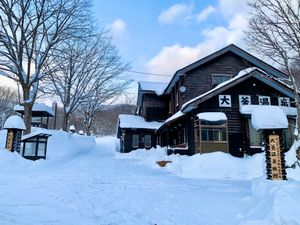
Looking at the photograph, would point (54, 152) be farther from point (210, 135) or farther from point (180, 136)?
point (210, 135)

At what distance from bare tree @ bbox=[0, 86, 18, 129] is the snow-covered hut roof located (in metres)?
39.3

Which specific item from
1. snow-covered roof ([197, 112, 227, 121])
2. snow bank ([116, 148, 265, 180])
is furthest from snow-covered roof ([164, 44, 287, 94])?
snow bank ([116, 148, 265, 180])

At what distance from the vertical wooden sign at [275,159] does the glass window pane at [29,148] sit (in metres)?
14.9

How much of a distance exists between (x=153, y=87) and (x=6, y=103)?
103ft

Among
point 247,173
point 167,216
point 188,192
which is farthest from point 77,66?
point 167,216

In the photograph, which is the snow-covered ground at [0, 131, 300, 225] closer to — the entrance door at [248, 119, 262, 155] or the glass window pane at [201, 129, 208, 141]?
the glass window pane at [201, 129, 208, 141]

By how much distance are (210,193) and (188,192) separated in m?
0.69

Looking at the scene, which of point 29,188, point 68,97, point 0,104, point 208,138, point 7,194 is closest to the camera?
point 7,194

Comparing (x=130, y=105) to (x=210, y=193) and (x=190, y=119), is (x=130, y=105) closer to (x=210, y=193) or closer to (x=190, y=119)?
(x=190, y=119)

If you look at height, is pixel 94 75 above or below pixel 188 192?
above

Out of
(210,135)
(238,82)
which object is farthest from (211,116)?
(238,82)

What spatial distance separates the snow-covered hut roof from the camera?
648 inches

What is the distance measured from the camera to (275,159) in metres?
8.02

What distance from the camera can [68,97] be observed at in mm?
28797
